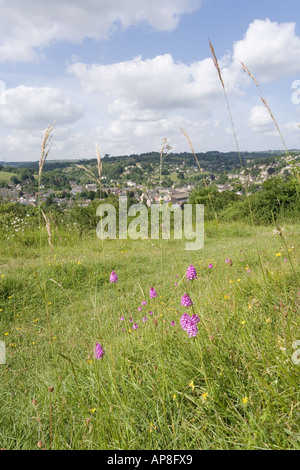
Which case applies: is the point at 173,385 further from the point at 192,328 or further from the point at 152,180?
the point at 152,180

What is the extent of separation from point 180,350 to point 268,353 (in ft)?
1.84

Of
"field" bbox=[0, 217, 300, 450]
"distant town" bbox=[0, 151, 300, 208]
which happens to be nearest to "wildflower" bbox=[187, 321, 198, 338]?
"field" bbox=[0, 217, 300, 450]

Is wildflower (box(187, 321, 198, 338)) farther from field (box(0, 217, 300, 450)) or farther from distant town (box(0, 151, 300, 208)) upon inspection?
distant town (box(0, 151, 300, 208))

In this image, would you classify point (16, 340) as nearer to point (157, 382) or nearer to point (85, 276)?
point (85, 276)

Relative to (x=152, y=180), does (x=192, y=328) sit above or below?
below

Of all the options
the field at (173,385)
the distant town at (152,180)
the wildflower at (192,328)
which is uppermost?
the distant town at (152,180)

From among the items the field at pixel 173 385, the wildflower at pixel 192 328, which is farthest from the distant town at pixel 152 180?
the wildflower at pixel 192 328

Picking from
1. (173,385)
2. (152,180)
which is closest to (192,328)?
(173,385)

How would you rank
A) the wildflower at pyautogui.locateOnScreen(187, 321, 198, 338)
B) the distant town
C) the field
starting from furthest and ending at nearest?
the distant town → the wildflower at pyautogui.locateOnScreen(187, 321, 198, 338) → the field

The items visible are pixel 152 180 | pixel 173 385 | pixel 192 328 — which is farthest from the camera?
pixel 152 180

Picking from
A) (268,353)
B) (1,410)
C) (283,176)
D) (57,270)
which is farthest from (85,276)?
(283,176)

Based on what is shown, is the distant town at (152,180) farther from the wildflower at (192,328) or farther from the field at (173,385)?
the wildflower at (192,328)

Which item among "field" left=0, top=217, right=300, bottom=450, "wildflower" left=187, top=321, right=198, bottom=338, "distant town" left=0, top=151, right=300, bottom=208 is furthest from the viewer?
"distant town" left=0, top=151, right=300, bottom=208

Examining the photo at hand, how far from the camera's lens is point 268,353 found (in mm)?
1684
